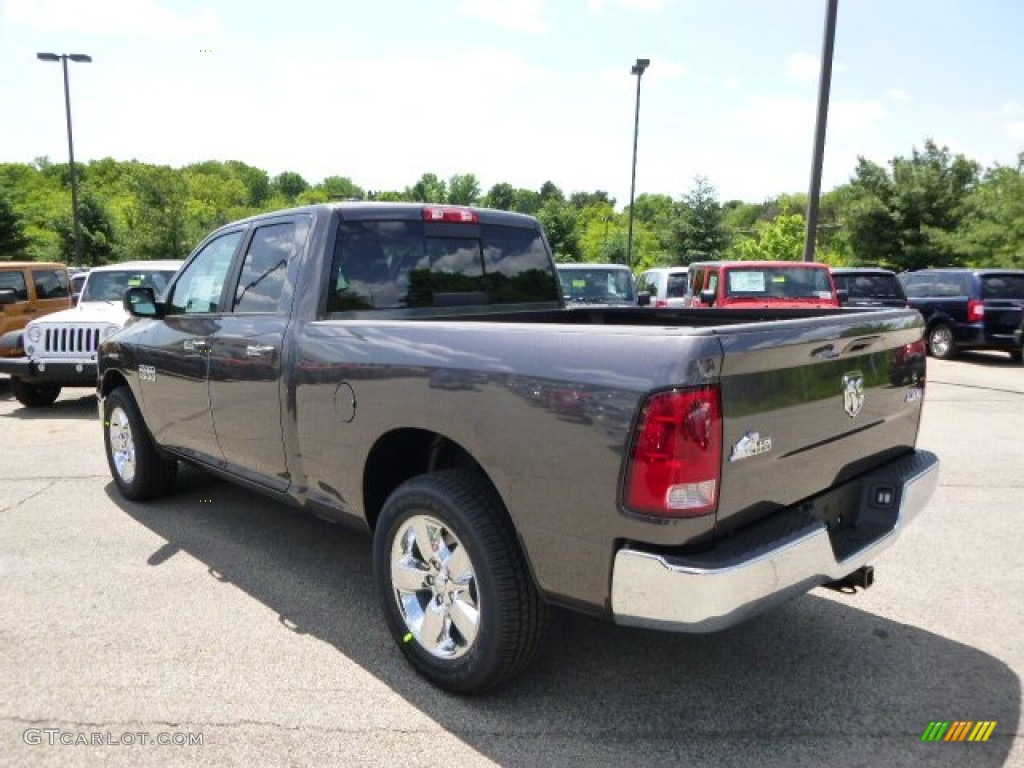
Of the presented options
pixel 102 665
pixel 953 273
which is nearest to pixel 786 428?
pixel 102 665

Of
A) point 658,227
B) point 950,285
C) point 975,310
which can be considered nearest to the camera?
point 975,310

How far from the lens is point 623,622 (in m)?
2.37

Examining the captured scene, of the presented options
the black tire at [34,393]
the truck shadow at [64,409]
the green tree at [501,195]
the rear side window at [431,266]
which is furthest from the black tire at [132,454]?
the green tree at [501,195]

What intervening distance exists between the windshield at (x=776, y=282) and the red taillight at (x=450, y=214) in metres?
8.59

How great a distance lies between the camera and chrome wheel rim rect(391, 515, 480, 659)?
9.29 ft

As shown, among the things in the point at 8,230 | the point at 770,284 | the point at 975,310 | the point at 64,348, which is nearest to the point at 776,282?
the point at 770,284

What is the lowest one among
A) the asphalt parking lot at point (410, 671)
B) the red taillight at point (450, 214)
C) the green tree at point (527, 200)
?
the asphalt parking lot at point (410, 671)

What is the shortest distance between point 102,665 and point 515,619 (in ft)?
5.96

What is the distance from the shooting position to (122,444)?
5.48 m

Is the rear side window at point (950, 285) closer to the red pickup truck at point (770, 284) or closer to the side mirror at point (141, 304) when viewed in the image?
the red pickup truck at point (770, 284)

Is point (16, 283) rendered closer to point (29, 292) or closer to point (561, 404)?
point (29, 292)

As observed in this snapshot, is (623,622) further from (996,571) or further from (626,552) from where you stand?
(996,571)

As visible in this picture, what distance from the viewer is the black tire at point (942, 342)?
1472 centimetres

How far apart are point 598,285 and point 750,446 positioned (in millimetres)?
11294
